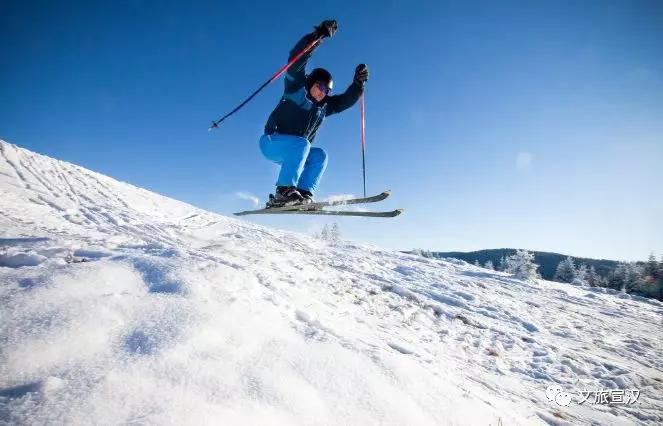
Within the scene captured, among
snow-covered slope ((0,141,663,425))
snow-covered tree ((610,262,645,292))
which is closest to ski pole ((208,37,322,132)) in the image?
snow-covered slope ((0,141,663,425))

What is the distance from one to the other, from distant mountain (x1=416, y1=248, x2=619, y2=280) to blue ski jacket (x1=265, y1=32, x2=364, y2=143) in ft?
297

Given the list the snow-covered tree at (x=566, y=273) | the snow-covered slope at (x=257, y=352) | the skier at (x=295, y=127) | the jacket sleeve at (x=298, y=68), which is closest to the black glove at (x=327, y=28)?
the jacket sleeve at (x=298, y=68)

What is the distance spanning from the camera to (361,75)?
5.42 metres

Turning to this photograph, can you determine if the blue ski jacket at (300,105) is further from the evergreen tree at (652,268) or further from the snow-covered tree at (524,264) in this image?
the evergreen tree at (652,268)

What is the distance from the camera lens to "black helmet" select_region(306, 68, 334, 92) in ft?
16.2

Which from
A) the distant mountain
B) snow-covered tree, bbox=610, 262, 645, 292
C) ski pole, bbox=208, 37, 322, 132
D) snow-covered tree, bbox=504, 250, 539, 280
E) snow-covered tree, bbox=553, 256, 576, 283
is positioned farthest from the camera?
the distant mountain

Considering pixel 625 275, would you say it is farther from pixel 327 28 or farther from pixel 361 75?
pixel 327 28

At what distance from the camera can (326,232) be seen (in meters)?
64.5

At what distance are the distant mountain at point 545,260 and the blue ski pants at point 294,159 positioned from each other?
90.5 meters

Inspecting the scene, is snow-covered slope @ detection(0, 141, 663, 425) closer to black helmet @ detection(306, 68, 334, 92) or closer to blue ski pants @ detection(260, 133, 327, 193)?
blue ski pants @ detection(260, 133, 327, 193)

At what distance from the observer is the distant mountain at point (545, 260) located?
96.1m

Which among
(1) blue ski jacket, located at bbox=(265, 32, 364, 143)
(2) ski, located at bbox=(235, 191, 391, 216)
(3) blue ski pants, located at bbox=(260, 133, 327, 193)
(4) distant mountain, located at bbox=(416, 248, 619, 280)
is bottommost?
(2) ski, located at bbox=(235, 191, 391, 216)

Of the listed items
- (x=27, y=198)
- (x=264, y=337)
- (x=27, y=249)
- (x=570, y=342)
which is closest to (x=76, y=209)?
(x=27, y=198)

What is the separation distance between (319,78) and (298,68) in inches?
19.8
